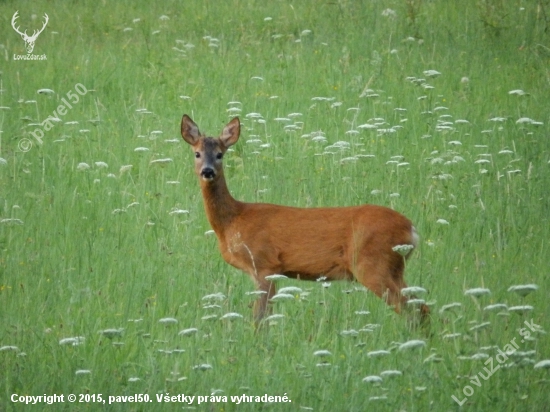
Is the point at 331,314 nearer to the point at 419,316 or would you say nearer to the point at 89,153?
the point at 419,316

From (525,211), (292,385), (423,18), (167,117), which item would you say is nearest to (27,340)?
(292,385)

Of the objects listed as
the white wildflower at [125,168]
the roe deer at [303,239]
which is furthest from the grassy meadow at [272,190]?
the roe deer at [303,239]

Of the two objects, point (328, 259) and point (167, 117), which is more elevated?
point (167, 117)

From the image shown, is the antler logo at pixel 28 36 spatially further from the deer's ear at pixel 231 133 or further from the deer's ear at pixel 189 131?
the deer's ear at pixel 231 133

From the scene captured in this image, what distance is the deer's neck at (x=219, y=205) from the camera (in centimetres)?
775

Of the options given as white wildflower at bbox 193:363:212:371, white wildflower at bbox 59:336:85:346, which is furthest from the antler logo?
white wildflower at bbox 193:363:212:371

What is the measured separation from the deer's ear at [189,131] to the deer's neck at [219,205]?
0.35m

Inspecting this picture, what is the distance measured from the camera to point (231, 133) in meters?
8.03

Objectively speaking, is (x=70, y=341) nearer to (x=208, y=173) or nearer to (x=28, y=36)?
(x=208, y=173)

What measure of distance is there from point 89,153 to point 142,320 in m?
3.89

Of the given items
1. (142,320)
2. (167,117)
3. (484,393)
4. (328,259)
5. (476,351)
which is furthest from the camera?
(167,117)

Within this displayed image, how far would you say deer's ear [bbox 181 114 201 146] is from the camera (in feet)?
26.0

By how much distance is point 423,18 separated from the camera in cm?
1441

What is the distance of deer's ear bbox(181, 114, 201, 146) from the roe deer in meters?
0.02
